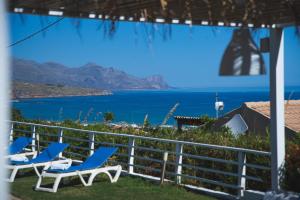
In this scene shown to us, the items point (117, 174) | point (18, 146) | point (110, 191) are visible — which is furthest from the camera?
point (18, 146)

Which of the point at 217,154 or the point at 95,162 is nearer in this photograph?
the point at 95,162

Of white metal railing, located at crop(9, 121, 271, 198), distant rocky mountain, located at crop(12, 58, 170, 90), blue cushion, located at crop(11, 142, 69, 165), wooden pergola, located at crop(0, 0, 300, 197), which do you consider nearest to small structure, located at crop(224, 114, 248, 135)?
distant rocky mountain, located at crop(12, 58, 170, 90)

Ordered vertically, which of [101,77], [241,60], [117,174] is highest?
[101,77]

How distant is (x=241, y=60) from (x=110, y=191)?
4.36 m

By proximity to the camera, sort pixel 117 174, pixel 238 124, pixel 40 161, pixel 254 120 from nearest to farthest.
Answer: pixel 117 174, pixel 40 161, pixel 238 124, pixel 254 120

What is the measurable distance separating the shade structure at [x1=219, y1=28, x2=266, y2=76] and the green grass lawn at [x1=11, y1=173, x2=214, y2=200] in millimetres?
3679

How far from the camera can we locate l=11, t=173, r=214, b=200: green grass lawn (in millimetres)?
6504

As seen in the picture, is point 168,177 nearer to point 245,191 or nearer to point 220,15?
point 245,191

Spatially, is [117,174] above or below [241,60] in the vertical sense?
below

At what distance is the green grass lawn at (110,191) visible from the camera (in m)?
6.50

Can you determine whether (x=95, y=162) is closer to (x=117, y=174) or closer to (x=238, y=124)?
(x=117, y=174)

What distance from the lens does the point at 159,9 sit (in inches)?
129

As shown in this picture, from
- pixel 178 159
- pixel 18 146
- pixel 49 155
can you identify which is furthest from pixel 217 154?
pixel 18 146

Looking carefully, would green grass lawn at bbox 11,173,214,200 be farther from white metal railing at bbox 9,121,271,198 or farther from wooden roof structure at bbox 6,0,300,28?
wooden roof structure at bbox 6,0,300,28
